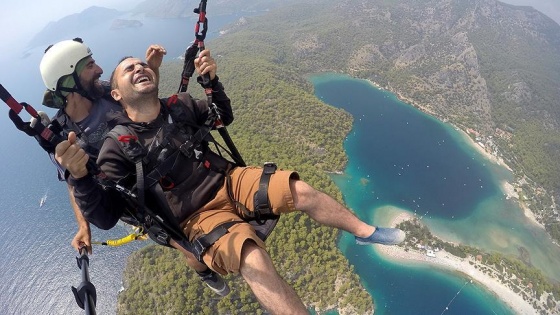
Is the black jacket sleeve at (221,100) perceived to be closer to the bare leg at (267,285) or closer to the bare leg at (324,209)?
the bare leg at (324,209)

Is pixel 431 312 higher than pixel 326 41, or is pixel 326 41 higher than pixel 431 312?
pixel 326 41

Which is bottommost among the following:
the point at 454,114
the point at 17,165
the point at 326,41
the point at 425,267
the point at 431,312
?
the point at 17,165

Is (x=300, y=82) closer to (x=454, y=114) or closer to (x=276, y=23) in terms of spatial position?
(x=454, y=114)

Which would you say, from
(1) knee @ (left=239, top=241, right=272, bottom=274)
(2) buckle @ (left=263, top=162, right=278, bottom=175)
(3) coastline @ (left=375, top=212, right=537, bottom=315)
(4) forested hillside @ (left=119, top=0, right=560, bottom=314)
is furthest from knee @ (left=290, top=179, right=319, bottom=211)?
(3) coastline @ (left=375, top=212, right=537, bottom=315)

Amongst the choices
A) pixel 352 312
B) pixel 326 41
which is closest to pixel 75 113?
pixel 352 312

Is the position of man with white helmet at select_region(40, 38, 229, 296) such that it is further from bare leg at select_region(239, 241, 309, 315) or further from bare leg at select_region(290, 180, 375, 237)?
bare leg at select_region(290, 180, 375, 237)

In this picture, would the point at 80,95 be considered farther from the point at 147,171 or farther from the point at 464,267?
the point at 464,267
